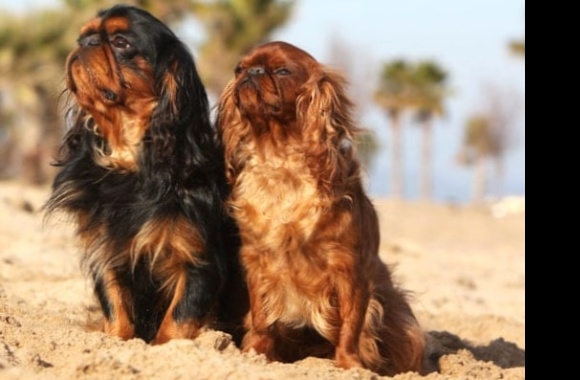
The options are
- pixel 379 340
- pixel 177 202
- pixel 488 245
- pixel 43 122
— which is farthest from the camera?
pixel 43 122

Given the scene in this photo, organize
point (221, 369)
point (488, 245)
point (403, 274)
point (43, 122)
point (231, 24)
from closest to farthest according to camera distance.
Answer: point (221, 369)
point (403, 274)
point (488, 245)
point (43, 122)
point (231, 24)

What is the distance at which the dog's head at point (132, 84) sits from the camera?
5.32 m

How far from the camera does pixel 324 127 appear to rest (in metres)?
5.52

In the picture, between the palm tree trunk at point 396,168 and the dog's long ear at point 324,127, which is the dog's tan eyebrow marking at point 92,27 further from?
the palm tree trunk at point 396,168

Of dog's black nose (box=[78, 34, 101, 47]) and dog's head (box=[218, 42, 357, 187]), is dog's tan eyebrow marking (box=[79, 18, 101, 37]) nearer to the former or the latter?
dog's black nose (box=[78, 34, 101, 47])

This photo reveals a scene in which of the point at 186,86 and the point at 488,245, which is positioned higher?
the point at 186,86

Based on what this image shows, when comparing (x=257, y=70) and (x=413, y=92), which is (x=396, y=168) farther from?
(x=257, y=70)

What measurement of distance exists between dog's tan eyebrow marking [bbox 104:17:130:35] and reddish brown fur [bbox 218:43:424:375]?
63cm

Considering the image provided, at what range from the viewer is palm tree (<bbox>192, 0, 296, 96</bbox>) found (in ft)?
105

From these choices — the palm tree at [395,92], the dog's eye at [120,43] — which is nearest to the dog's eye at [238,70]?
the dog's eye at [120,43]
